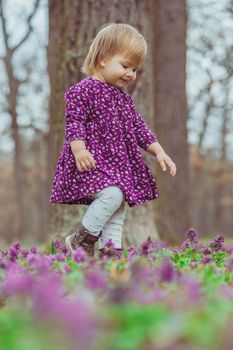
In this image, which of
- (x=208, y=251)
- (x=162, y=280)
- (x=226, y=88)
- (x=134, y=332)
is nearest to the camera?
(x=134, y=332)

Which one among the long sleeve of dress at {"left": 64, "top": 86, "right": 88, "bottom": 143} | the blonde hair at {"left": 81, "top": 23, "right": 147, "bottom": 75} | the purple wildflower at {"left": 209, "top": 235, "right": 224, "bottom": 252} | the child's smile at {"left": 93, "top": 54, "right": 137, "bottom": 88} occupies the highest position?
the blonde hair at {"left": 81, "top": 23, "right": 147, "bottom": 75}

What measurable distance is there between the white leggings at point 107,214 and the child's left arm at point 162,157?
0.39 m

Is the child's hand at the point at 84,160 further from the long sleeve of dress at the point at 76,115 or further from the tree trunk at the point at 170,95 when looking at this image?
the tree trunk at the point at 170,95

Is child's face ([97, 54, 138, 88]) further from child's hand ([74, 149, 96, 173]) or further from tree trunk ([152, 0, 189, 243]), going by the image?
tree trunk ([152, 0, 189, 243])

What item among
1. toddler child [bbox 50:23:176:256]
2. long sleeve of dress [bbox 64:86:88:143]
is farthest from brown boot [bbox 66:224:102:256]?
long sleeve of dress [bbox 64:86:88:143]

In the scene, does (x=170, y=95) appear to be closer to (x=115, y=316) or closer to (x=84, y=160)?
(x=84, y=160)

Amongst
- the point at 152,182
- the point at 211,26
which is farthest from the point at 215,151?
the point at 152,182

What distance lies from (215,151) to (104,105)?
2595 centimetres

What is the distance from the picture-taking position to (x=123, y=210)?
476cm

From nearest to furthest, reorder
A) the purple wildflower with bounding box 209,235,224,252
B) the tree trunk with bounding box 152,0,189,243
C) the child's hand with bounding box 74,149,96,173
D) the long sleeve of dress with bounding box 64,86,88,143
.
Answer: the child's hand with bounding box 74,149,96,173, the long sleeve of dress with bounding box 64,86,88,143, the purple wildflower with bounding box 209,235,224,252, the tree trunk with bounding box 152,0,189,243

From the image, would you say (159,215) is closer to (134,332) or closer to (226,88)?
(134,332)

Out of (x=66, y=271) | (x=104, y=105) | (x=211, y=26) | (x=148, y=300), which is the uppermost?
(x=211, y=26)

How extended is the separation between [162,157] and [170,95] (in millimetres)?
7348

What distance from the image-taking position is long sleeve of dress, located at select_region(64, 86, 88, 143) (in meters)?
4.42
